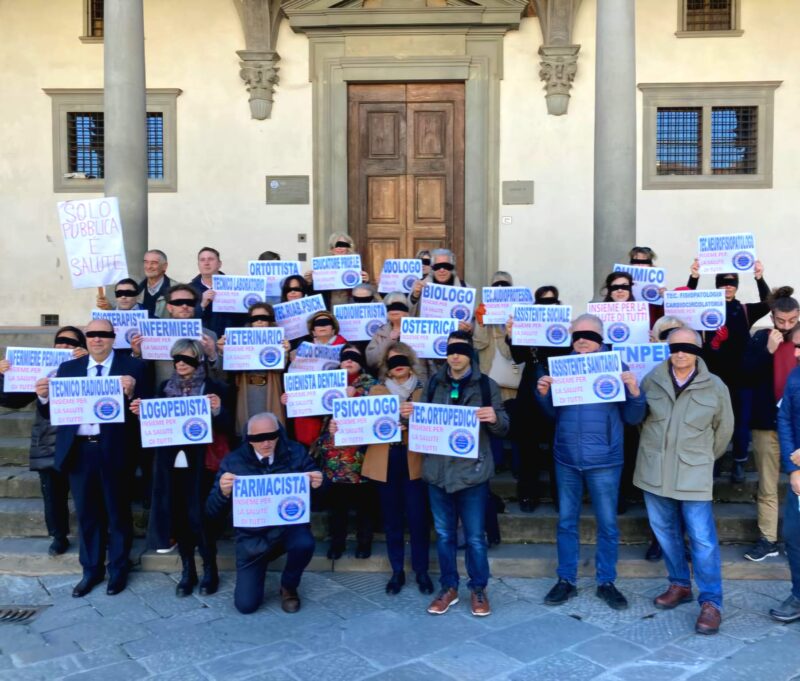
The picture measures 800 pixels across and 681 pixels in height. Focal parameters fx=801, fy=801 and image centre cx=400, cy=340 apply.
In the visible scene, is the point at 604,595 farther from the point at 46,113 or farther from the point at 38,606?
the point at 46,113

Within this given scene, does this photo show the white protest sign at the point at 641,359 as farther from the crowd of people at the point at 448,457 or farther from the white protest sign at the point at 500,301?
the white protest sign at the point at 500,301

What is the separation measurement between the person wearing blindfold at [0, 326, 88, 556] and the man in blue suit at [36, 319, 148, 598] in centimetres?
26

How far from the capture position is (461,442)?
→ 5.64 metres

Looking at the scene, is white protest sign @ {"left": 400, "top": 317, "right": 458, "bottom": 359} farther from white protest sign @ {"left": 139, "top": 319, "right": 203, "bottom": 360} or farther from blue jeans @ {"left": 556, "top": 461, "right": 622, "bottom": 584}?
white protest sign @ {"left": 139, "top": 319, "right": 203, "bottom": 360}

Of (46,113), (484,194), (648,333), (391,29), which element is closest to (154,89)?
(46,113)

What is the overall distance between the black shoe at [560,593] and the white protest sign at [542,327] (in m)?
1.89

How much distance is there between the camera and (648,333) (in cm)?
658

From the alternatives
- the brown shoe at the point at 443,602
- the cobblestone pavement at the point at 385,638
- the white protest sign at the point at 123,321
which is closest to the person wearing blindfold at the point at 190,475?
the cobblestone pavement at the point at 385,638

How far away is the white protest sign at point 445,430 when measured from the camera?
18.4 ft

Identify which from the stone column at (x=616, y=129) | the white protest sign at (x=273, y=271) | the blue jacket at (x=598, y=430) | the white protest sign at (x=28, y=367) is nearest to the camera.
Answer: the blue jacket at (x=598, y=430)

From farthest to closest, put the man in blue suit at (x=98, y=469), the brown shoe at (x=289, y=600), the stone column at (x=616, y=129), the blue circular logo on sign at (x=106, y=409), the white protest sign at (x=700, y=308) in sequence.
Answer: the stone column at (x=616, y=129) < the white protest sign at (x=700, y=308) < the man in blue suit at (x=98, y=469) < the blue circular logo on sign at (x=106, y=409) < the brown shoe at (x=289, y=600)

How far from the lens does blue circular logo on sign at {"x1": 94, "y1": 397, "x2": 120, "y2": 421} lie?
19.9ft

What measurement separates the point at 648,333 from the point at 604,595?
2120 mm

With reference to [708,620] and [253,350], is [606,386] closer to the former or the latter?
[708,620]
